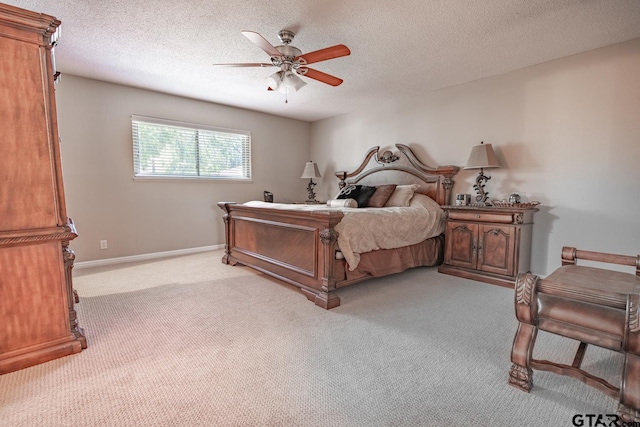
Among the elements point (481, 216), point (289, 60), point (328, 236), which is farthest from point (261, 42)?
point (481, 216)

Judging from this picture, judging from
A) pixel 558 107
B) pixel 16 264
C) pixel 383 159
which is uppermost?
pixel 558 107

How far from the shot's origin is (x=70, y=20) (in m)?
2.48

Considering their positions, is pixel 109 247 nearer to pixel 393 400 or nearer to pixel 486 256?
pixel 393 400

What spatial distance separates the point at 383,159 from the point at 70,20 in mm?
3941

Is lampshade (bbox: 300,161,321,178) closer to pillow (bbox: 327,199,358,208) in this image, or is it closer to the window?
the window

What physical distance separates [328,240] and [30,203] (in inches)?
76.3

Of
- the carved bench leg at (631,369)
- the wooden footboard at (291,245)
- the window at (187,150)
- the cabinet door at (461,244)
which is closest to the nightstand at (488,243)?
the cabinet door at (461,244)

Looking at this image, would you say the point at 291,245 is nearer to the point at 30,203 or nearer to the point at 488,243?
the point at 30,203

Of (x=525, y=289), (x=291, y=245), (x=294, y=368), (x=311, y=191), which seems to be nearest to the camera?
(x=525, y=289)

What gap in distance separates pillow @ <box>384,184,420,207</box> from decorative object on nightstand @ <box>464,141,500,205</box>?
77 centimetres

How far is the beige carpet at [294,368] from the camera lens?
1.35 m

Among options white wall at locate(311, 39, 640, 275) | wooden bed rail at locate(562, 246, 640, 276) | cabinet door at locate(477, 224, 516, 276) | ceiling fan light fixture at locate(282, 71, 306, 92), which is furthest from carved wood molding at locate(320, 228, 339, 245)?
white wall at locate(311, 39, 640, 275)

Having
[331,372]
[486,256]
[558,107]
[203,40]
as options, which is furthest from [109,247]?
[558,107]

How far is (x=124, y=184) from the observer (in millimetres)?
4230
